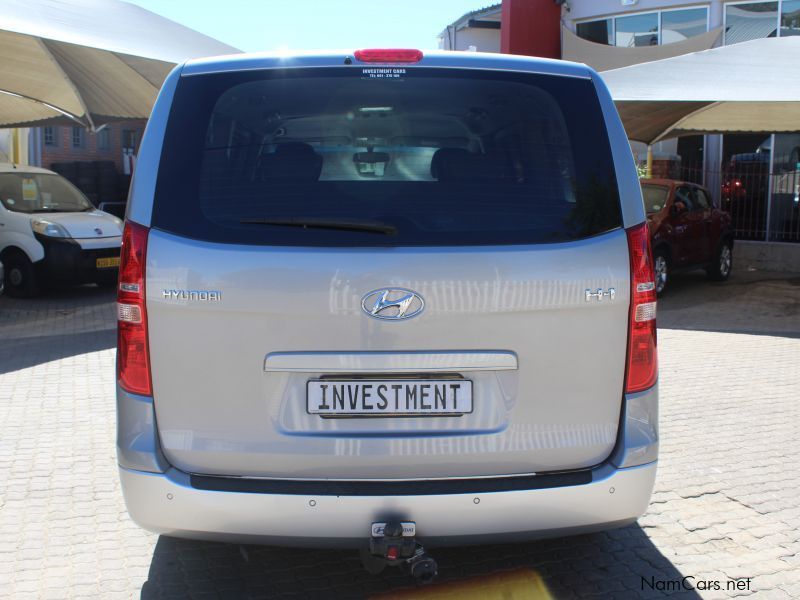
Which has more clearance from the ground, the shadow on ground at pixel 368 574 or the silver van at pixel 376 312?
the silver van at pixel 376 312

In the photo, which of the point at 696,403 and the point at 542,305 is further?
the point at 696,403

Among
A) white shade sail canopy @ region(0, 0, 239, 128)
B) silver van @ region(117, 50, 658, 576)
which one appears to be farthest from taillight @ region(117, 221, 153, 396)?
white shade sail canopy @ region(0, 0, 239, 128)

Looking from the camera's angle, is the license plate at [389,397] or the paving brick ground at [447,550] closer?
the license plate at [389,397]

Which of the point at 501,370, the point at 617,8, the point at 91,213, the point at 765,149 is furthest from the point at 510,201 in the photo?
the point at 617,8

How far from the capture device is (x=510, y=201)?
9.98ft

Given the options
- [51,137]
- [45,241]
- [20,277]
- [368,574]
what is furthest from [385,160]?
[51,137]

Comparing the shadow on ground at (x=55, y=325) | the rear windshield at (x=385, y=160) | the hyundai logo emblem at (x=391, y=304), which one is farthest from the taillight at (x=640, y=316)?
the shadow on ground at (x=55, y=325)

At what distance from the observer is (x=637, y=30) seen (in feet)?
65.2

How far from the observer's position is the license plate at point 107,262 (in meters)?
12.8

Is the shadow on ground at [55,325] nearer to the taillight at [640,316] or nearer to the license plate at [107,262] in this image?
the license plate at [107,262]

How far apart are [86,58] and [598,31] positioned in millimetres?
10784

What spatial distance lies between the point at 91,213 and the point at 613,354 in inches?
457

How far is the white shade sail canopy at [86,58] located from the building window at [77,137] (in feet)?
45.9

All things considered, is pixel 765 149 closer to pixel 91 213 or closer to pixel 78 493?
pixel 91 213
